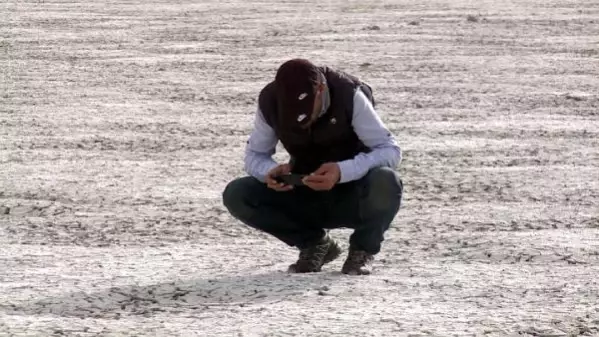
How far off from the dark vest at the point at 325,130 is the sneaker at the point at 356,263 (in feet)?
1.40

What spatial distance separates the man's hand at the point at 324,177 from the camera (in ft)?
19.2

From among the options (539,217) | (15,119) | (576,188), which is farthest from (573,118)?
(15,119)

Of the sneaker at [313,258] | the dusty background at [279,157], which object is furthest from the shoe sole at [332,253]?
the dusty background at [279,157]

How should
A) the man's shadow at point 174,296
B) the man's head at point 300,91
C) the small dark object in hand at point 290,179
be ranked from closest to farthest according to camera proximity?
the man's shadow at point 174,296, the man's head at point 300,91, the small dark object in hand at point 290,179

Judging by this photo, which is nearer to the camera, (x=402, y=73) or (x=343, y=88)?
(x=343, y=88)

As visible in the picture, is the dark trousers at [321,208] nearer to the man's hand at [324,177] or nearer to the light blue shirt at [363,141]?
the light blue shirt at [363,141]

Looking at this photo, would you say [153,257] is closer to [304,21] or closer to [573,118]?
[573,118]

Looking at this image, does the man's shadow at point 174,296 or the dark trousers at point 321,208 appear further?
the dark trousers at point 321,208

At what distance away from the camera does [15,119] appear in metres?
11.4

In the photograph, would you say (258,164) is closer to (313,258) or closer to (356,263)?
(313,258)

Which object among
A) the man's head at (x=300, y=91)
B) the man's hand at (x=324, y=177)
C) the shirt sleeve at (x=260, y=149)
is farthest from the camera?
the shirt sleeve at (x=260, y=149)

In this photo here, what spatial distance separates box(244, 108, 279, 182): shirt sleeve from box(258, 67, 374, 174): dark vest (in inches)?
2.8

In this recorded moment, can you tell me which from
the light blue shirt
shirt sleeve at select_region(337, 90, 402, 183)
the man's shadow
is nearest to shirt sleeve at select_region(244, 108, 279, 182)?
the light blue shirt

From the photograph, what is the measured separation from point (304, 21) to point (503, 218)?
10356mm
